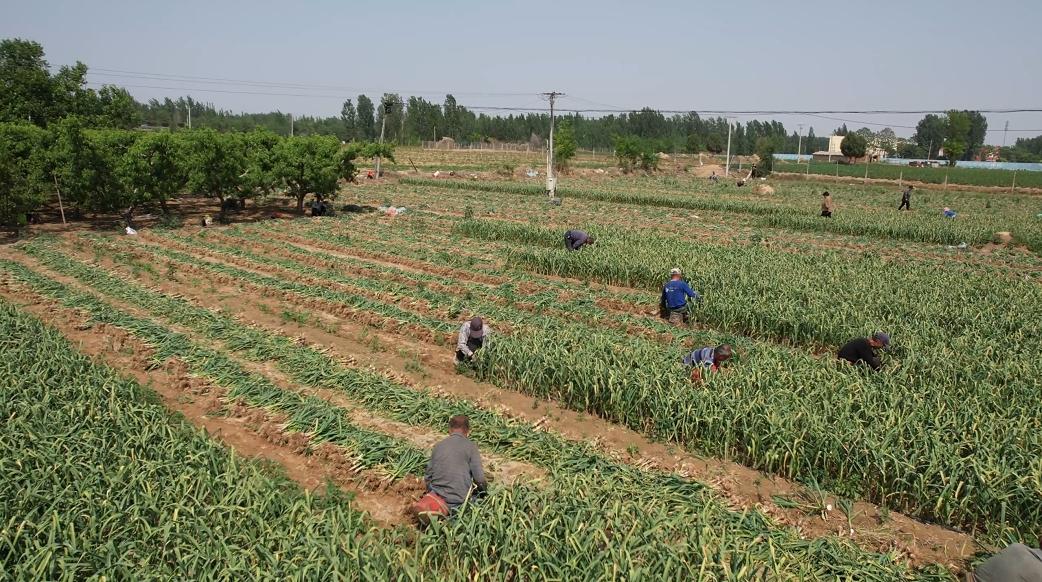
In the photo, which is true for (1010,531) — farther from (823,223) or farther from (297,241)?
(823,223)

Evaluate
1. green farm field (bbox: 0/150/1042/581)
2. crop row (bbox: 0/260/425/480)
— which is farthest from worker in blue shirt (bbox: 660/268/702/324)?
crop row (bbox: 0/260/425/480)

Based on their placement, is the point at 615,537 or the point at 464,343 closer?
the point at 615,537

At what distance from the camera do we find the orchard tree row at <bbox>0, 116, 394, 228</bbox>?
23.3 metres

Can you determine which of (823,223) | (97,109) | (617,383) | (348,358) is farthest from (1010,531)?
(97,109)

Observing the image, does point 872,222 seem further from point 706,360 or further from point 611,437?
point 611,437

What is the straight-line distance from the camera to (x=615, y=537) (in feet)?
17.8

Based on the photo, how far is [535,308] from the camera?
14.4 metres

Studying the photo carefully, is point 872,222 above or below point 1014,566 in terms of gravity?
above

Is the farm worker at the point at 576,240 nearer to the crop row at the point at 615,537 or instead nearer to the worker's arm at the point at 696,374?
the worker's arm at the point at 696,374

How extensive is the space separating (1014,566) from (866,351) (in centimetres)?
516

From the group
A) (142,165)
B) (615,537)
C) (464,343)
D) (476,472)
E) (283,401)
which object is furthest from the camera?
(142,165)

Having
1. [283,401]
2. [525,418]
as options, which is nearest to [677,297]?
[525,418]

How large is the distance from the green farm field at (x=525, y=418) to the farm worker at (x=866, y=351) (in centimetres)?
40

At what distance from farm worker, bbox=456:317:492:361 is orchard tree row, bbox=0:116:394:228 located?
19441mm
